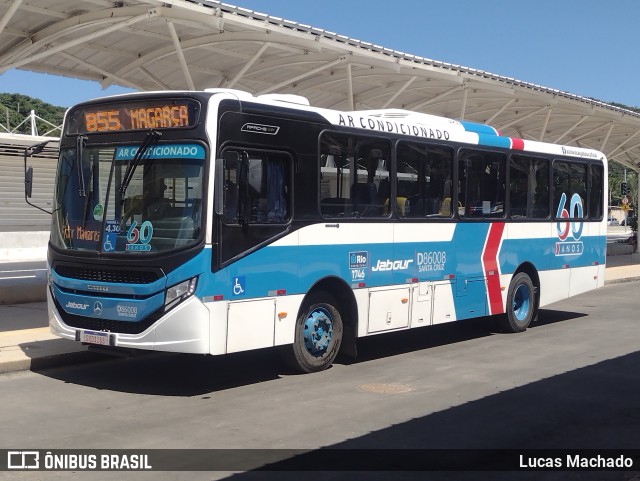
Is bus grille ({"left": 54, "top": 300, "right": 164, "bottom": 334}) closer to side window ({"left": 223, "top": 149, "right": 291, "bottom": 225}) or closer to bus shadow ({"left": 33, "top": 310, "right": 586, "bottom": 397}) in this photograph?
bus shadow ({"left": 33, "top": 310, "right": 586, "bottom": 397})

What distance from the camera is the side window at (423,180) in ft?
39.4

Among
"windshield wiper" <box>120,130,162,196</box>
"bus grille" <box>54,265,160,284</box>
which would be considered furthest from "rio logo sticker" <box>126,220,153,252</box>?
"windshield wiper" <box>120,130,162,196</box>

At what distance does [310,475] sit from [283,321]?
3651 millimetres

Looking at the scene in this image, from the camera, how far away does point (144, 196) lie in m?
9.31

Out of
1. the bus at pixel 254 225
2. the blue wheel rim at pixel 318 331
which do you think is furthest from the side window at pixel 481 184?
the blue wheel rim at pixel 318 331

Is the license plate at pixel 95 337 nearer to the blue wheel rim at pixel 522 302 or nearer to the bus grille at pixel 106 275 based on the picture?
the bus grille at pixel 106 275

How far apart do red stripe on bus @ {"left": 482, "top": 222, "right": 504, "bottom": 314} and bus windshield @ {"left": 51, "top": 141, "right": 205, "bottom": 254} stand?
6.14 meters

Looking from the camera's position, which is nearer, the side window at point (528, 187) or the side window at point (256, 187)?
the side window at point (256, 187)

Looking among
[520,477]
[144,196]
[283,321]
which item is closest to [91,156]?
[144,196]

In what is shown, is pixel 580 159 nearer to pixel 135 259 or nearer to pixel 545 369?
pixel 545 369

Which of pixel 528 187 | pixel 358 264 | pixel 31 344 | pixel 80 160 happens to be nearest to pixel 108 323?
pixel 80 160

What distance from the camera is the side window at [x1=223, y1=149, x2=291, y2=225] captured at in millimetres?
9375

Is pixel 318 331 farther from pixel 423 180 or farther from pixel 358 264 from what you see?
pixel 423 180

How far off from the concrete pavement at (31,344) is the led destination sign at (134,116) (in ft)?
9.58
